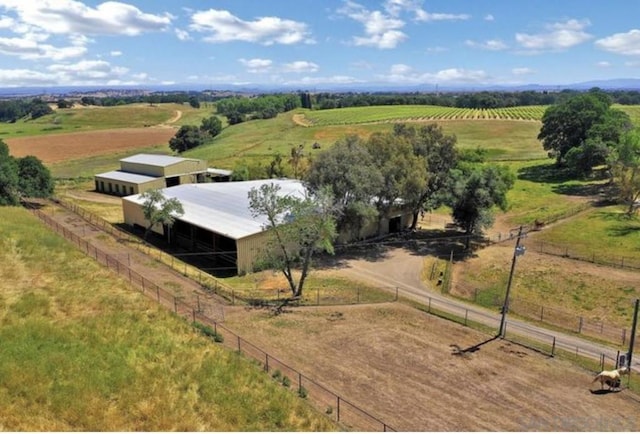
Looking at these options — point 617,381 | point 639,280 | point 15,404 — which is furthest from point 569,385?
point 15,404

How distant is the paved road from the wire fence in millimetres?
13984

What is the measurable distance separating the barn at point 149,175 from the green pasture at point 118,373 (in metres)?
43.5

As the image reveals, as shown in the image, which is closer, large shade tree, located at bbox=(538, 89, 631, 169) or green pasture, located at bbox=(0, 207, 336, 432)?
green pasture, located at bbox=(0, 207, 336, 432)

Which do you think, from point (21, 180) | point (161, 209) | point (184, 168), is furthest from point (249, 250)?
point (184, 168)

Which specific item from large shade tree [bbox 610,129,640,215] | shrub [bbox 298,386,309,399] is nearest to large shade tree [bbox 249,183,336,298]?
shrub [bbox 298,386,309,399]

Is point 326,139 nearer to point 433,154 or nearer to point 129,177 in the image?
point 129,177

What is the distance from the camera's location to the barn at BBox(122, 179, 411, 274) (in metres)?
42.0

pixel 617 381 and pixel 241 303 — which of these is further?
pixel 241 303

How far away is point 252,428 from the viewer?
62.3 ft

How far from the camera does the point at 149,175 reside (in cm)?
7662

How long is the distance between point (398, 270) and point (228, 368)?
23788mm

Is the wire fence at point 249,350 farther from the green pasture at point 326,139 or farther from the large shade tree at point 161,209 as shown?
the green pasture at point 326,139

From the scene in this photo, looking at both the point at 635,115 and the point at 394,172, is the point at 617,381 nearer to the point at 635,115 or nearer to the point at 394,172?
the point at 394,172

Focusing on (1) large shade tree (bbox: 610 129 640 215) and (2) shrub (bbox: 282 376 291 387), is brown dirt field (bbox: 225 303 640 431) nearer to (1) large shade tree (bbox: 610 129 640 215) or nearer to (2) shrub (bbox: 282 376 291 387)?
(2) shrub (bbox: 282 376 291 387)
